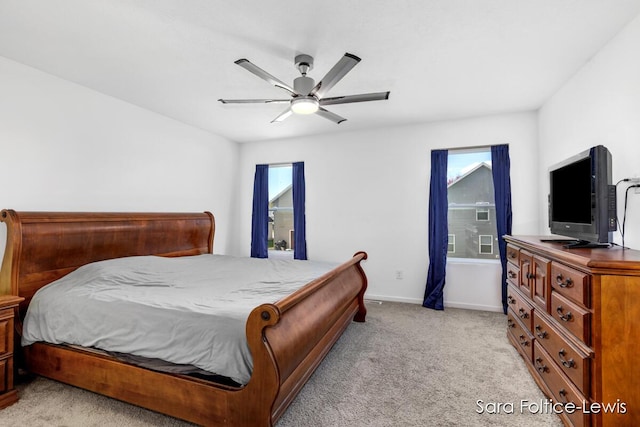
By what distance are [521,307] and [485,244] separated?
1.80 meters

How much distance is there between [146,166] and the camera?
375 cm

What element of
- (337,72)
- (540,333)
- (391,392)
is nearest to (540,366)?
(540,333)

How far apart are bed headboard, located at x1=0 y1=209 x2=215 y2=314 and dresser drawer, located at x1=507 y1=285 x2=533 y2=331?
3754mm

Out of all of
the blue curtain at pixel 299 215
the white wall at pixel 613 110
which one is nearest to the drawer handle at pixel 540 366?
the white wall at pixel 613 110

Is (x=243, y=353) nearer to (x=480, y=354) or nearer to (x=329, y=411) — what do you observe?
(x=329, y=411)

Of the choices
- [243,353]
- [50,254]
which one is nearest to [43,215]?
[50,254]

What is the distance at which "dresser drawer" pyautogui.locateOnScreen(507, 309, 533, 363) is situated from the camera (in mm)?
2392

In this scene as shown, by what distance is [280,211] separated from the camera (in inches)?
215

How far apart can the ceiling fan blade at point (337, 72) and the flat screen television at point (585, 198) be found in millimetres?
1595

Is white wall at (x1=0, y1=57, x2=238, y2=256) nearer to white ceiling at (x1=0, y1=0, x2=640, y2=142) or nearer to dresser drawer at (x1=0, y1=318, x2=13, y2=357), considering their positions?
white ceiling at (x1=0, y1=0, x2=640, y2=142)

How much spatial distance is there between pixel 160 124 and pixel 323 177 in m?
2.42

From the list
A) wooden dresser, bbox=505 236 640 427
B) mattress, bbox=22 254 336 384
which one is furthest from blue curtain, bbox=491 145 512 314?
mattress, bbox=22 254 336 384

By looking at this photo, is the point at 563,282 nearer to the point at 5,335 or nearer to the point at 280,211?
the point at 5,335

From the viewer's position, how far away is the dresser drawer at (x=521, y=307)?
2373mm
